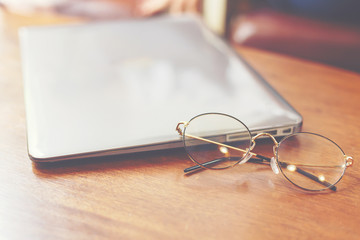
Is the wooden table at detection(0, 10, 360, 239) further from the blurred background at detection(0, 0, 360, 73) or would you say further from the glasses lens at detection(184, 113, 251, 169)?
the blurred background at detection(0, 0, 360, 73)

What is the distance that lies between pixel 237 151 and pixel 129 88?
A: 21 centimetres

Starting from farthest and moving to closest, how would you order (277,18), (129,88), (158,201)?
(277,18) < (129,88) < (158,201)

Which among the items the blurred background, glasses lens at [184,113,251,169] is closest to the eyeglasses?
glasses lens at [184,113,251,169]

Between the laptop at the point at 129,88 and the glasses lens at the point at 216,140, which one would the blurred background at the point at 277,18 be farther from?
the glasses lens at the point at 216,140

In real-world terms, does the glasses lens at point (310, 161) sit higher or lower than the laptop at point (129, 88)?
lower

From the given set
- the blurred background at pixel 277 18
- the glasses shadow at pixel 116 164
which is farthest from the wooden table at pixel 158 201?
the blurred background at pixel 277 18

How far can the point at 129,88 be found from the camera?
0.58 m

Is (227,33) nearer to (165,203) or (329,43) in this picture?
(329,43)

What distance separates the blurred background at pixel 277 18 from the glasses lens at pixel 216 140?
24.3 inches

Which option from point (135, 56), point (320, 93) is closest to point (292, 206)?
point (320, 93)

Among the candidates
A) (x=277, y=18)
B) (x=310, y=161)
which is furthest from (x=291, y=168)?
(x=277, y=18)

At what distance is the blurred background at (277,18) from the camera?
1.00 meters

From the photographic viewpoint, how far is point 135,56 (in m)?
0.67

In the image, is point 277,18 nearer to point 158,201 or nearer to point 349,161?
point 349,161
